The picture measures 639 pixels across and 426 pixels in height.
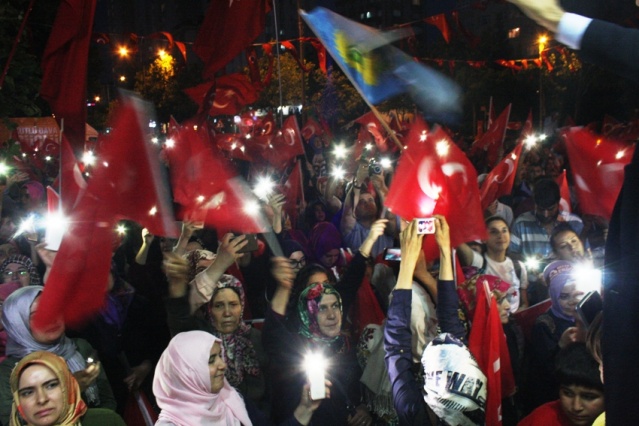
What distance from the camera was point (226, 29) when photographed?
7703mm

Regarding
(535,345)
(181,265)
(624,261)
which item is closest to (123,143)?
(181,265)

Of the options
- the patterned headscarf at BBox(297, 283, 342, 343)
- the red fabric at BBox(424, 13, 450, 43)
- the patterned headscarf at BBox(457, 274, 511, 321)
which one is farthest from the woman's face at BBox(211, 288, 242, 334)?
the red fabric at BBox(424, 13, 450, 43)

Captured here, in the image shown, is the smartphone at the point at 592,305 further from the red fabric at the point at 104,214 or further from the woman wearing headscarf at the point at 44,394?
the red fabric at the point at 104,214

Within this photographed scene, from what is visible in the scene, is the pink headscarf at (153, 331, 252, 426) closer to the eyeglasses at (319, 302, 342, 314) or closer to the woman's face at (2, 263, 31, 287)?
the eyeglasses at (319, 302, 342, 314)

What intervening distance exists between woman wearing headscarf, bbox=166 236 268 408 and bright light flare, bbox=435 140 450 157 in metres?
2.02

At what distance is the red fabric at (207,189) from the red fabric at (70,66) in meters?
1.23

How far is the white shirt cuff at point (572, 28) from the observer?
1.19 meters

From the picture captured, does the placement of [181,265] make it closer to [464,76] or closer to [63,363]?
[63,363]

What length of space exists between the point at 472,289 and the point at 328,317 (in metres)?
0.97

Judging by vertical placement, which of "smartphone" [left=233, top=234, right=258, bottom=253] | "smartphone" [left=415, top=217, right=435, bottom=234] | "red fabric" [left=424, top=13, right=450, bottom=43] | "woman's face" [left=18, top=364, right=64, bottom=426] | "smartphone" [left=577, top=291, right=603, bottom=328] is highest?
"red fabric" [left=424, top=13, right=450, bottom=43]

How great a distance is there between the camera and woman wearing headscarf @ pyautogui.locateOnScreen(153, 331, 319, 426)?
9.95ft

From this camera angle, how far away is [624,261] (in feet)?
3.83

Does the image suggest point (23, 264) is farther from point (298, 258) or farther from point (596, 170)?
point (596, 170)

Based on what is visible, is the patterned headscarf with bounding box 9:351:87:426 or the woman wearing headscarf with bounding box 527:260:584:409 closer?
the patterned headscarf with bounding box 9:351:87:426
